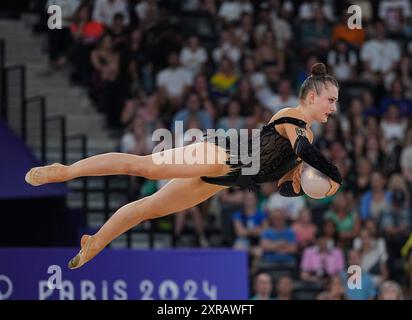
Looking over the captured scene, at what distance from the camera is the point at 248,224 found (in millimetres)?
13430

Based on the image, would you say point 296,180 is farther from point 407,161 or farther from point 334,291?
point 407,161

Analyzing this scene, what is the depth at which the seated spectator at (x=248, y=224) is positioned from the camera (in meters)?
13.3

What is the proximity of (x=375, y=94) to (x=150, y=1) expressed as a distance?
11.1 feet

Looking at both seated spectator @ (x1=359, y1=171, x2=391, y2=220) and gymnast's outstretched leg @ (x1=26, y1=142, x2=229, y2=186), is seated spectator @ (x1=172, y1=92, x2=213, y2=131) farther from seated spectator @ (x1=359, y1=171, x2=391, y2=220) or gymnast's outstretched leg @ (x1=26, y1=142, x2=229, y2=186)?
gymnast's outstretched leg @ (x1=26, y1=142, x2=229, y2=186)

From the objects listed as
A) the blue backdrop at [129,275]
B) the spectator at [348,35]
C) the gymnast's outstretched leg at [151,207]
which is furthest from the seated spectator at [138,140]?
the gymnast's outstretched leg at [151,207]

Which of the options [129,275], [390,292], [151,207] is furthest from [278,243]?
[151,207]

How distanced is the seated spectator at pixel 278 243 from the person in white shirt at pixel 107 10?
368 cm

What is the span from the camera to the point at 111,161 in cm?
822

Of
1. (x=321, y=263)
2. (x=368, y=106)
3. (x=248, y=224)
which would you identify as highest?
(x=368, y=106)

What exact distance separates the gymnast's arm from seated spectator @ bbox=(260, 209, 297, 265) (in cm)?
521

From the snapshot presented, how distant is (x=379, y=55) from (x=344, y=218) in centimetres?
343

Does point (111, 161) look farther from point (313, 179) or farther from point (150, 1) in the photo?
point (150, 1)

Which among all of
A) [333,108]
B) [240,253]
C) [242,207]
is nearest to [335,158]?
[242,207]

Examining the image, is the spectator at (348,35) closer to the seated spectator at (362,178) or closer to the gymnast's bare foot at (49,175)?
the seated spectator at (362,178)
